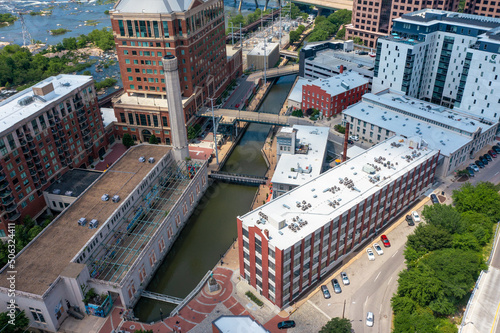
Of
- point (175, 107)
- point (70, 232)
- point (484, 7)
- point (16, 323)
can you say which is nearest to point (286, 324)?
point (16, 323)

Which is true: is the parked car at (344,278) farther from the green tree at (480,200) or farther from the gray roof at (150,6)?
the gray roof at (150,6)

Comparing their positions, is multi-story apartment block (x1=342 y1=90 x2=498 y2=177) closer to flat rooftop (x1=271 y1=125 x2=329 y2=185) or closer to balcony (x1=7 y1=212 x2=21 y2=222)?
flat rooftop (x1=271 y1=125 x2=329 y2=185)

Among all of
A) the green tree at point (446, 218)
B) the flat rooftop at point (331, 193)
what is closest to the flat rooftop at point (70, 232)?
the flat rooftop at point (331, 193)

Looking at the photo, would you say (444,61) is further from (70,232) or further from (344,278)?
(70,232)

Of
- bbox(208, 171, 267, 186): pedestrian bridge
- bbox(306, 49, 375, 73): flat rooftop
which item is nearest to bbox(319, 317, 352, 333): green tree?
bbox(208, 171, 267, 186): pedestrian bridge

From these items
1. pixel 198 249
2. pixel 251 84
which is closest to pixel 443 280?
pixel 198 249
